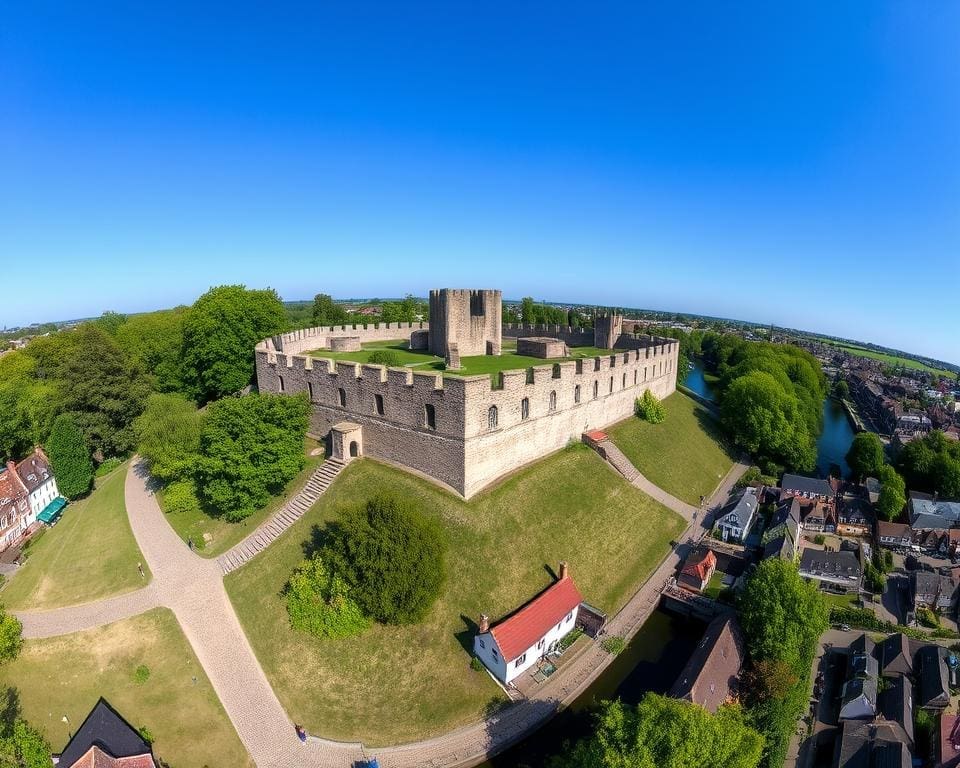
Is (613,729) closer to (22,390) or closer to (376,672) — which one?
(376,672)

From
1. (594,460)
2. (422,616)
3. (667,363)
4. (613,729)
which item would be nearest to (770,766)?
(613,729)

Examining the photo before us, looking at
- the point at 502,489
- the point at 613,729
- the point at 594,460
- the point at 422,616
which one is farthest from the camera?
the point at 594,460

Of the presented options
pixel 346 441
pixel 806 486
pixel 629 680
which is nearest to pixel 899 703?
pixel 629 680

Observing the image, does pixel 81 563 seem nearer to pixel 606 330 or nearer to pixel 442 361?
pixel 442 361

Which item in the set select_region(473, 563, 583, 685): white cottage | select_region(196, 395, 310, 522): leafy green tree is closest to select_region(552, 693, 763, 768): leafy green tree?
select_region(473, 563, 583, 685): white cottage

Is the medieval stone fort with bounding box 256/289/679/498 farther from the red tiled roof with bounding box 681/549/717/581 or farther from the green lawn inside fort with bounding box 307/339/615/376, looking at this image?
the red tiled roof with bounding box 681/549/717/581

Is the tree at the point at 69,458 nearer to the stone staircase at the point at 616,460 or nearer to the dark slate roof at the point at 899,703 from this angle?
the stone staircase at the point at 616,460
